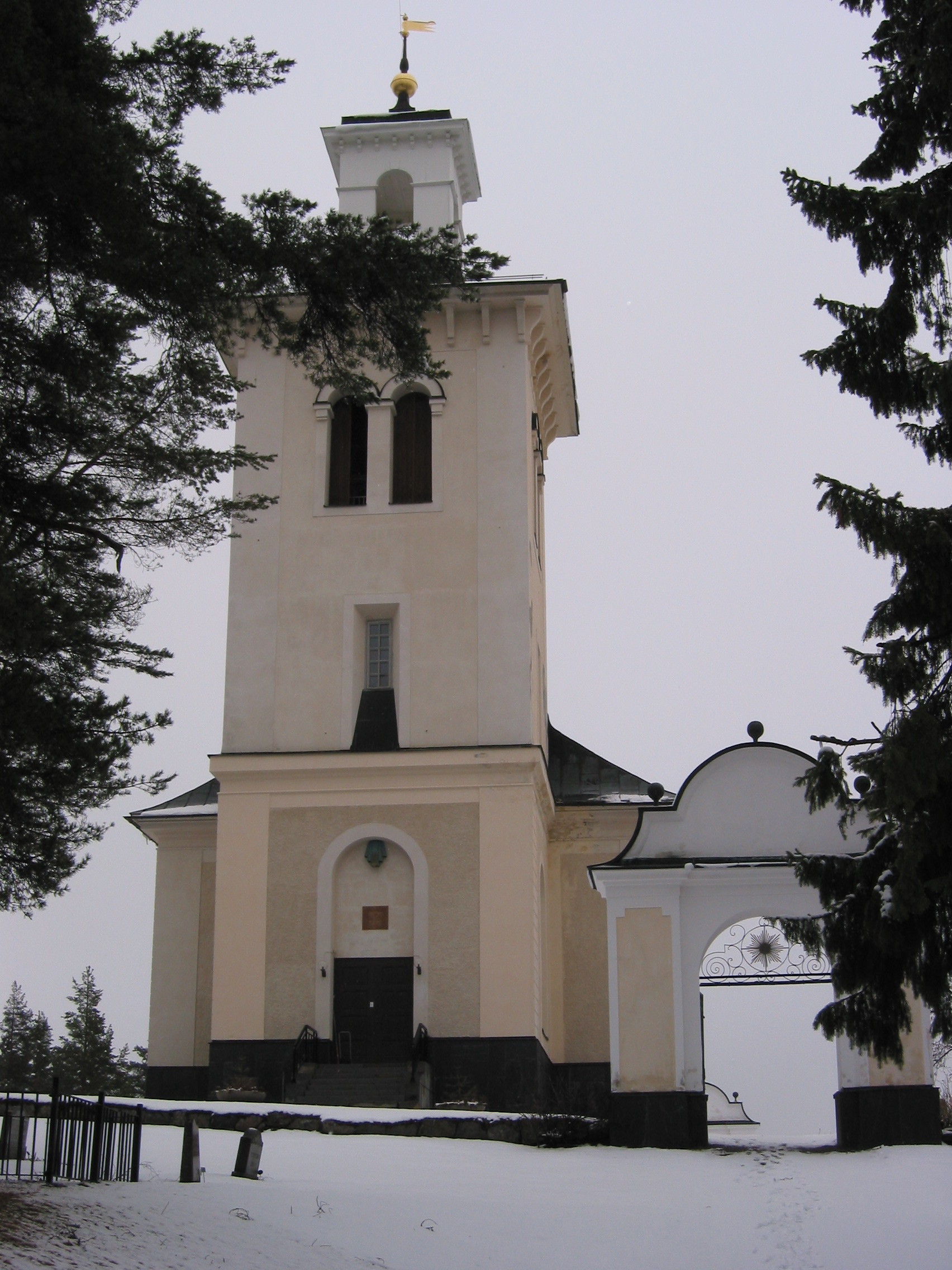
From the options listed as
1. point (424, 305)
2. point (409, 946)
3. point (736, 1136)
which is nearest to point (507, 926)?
point (409, 946)

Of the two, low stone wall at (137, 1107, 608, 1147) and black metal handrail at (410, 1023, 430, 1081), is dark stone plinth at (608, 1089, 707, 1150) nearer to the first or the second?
low stone wall at (137, 1107, 608, 1147)

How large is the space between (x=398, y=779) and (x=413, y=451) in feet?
21.9

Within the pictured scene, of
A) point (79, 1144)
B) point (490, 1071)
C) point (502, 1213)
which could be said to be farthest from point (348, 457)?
point (79, 1144)

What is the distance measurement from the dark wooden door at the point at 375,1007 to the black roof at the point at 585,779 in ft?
17.6

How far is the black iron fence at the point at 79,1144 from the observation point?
13.1 meters

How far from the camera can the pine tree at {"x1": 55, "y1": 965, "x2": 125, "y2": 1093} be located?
163 ft

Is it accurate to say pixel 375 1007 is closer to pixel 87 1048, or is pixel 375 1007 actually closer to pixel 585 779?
pixel 585 779

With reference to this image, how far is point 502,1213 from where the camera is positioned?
14633mm

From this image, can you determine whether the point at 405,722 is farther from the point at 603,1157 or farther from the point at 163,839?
the point at 603,1157

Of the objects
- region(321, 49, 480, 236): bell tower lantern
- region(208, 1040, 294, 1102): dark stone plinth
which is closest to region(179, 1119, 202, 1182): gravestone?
region(208, 1040, 294, 1102): dark stone plinth

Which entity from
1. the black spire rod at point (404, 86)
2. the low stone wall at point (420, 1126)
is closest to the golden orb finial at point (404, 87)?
the black spire rod at point (404, 86)

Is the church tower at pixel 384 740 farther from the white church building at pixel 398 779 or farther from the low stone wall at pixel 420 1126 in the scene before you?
the low stone wall at pixel 420 1126

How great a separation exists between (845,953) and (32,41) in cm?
839

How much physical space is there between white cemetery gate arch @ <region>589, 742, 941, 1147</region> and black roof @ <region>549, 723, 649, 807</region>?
413 inches
